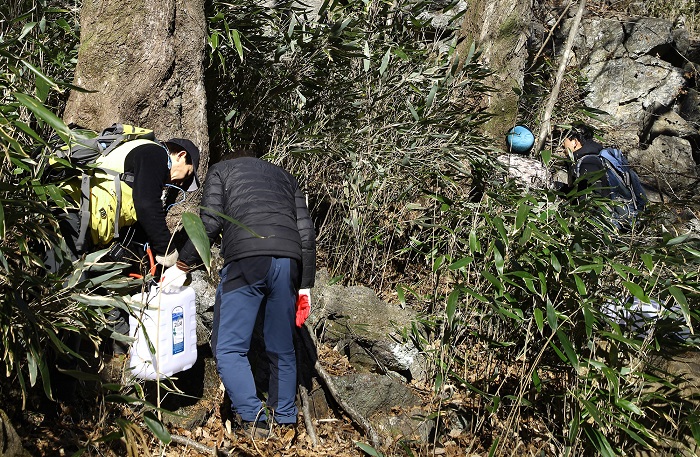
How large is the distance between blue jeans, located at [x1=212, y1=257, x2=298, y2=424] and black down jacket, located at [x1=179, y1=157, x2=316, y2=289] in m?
0.12

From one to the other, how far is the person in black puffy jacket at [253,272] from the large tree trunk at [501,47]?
405 cm

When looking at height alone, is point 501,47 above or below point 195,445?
above

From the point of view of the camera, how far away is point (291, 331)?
403cm

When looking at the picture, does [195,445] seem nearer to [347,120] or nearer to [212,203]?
[212,203]

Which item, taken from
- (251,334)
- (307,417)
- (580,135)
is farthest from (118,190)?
(580,135)

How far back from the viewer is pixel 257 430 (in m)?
3.88

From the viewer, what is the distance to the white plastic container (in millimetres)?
3504

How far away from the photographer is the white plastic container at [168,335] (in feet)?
11.5

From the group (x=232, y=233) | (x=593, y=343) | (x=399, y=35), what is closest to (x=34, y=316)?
(x=232, y=233)

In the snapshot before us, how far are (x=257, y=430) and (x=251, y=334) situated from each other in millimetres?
589

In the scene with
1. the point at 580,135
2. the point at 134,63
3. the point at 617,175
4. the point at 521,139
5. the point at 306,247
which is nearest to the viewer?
the point at 306,247

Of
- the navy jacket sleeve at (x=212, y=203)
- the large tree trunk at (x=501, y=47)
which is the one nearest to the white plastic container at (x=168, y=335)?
the navy jacket sleeve at (x=212, y=203)

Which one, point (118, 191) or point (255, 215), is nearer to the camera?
point (118, 191)

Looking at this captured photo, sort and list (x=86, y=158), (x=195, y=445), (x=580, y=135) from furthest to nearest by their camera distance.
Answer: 1. (x=580, y=135)
2. (x=195, y=445)
3. (x=86, y=158)
